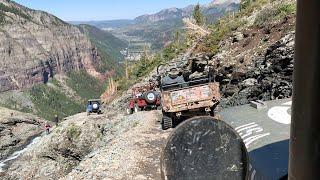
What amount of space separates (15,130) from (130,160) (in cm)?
3705

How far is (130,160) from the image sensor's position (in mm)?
14578

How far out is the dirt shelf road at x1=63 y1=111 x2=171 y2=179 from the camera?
1358cm

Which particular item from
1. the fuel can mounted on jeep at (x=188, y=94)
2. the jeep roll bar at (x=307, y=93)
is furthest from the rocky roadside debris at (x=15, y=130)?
the jeep roll bar at (x=307, y=93)

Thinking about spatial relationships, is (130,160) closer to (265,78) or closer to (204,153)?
(265,78)

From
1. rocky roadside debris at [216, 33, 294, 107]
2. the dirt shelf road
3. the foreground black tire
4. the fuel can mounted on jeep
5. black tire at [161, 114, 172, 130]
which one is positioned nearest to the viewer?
the foreground black tire

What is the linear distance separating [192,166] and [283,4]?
2597 centimetres

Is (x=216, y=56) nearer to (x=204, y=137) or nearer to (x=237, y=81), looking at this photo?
(x=237, y=81)

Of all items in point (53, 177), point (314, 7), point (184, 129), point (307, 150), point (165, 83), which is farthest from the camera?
point (53, 177)

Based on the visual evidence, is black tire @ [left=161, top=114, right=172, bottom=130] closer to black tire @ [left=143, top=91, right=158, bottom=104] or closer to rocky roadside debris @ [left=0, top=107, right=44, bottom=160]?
black tire @ [left=143, top=91, right=158, bottom=104]

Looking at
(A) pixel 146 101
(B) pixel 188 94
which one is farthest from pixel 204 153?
(A) pixel 146 101

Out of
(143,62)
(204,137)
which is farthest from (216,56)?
(143,62)

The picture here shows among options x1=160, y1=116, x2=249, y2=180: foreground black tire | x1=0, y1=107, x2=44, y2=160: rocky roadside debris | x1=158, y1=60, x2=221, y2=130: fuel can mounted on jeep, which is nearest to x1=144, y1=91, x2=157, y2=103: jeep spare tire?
x1=158, y1=60, x2=221, y2=130: fuel can mounted on jeep

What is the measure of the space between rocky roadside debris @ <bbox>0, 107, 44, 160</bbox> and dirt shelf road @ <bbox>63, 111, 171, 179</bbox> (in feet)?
80.6

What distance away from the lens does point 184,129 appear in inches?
98.1
